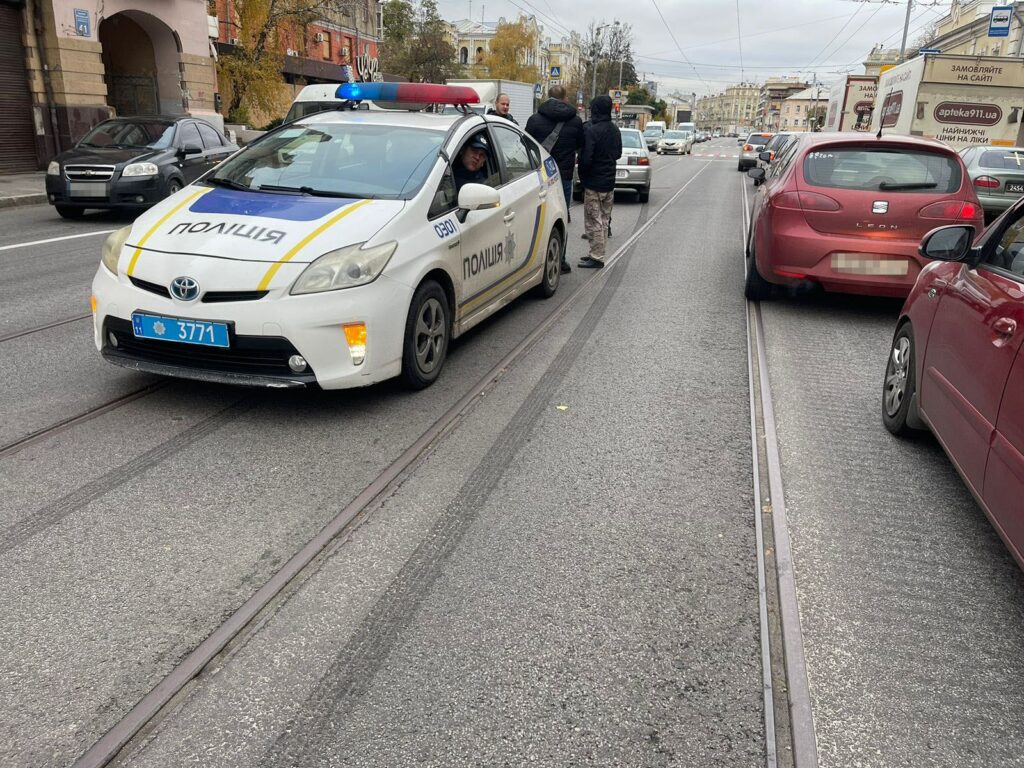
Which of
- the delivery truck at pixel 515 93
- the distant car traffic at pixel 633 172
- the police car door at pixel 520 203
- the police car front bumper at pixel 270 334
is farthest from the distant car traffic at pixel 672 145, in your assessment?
the police car front bumper at pixel 270 334

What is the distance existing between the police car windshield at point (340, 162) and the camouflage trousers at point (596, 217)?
384cm

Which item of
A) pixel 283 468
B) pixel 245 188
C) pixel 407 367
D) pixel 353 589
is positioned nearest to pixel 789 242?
pixel 407 367

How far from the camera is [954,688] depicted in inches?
104

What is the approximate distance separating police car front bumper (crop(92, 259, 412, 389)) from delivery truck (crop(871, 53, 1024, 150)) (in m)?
21.1

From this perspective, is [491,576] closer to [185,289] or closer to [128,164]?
[185,289]

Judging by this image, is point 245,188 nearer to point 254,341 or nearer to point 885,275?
point 254,341

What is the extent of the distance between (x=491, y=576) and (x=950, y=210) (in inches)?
229

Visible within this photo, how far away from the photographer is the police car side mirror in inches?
209

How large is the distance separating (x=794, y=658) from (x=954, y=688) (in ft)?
1.57

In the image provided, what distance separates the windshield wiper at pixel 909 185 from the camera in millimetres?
7246

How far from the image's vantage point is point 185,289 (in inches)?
172

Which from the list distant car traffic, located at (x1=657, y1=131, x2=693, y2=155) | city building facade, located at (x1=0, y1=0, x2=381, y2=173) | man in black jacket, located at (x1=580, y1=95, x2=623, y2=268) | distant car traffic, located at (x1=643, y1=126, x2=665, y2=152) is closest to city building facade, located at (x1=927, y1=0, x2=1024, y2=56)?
distant car traffic, located at (x1=657, y1=131, x2=693, y2=155)

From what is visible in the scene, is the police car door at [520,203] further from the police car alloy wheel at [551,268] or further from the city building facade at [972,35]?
the city building facade at [972,35]

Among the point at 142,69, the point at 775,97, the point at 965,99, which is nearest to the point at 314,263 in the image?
the point at 965,99
